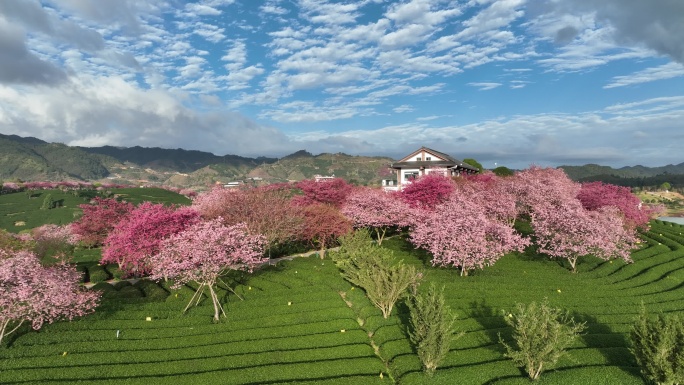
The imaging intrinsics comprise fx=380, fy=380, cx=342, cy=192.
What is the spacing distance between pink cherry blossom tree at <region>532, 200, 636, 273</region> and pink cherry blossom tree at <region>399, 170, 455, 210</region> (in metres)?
13.9

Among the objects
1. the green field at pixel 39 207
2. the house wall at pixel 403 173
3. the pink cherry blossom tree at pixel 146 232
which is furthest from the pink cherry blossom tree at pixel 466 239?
the green field at pixel 39 207

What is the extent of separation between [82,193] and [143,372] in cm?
12817

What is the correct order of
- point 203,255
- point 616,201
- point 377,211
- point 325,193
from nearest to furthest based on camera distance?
point 203,255, point 377,211, point 616,201, point 325,193

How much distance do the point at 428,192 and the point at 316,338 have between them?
3241 centimetres

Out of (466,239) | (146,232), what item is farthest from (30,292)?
(466,239)

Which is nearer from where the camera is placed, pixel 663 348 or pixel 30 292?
pixel 663 348

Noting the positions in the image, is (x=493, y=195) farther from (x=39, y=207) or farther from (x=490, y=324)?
(x=39, y=207)

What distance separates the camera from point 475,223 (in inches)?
1278

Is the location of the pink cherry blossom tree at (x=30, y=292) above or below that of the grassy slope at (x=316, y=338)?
above

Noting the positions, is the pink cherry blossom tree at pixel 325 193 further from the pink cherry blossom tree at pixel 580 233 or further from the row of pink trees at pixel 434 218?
the pink cherry blossom tree at pixel 580 233

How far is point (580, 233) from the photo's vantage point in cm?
3428

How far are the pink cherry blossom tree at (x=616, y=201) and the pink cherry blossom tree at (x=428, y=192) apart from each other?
1926 cm

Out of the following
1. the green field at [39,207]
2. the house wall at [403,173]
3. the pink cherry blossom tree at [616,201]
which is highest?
the house wall at [403,173]

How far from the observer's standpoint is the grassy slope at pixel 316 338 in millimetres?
17875
